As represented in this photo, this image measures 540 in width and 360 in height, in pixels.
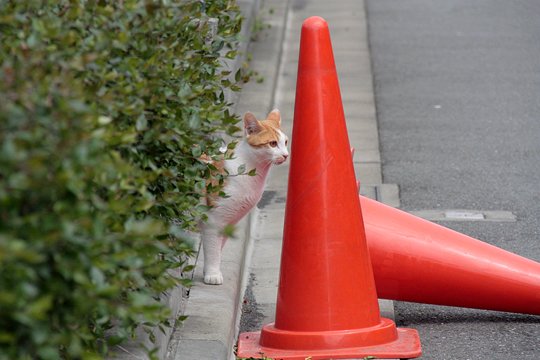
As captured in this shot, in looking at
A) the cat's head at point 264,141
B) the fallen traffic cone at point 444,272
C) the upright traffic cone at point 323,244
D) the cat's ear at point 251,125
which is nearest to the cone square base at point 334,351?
the upright traffic cone at point 323,244

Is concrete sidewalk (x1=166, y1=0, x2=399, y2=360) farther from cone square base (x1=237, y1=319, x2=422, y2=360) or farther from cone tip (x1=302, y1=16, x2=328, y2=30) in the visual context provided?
cone tip (x1=302, y1=16, x2=328, y2=30)

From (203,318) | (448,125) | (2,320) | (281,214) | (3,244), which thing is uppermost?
(3,244)

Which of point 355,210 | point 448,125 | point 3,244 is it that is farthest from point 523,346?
point 448,125

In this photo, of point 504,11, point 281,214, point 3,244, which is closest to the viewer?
point 3,244

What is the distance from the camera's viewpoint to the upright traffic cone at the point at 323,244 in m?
4.16

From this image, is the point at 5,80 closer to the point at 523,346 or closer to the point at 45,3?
the point at 45,3

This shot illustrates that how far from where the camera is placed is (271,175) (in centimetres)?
714

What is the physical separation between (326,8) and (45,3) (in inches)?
387

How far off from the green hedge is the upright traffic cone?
44 cm

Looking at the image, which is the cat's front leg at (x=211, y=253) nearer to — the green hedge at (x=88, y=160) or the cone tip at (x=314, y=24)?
the green hedge at (x=88, y=160)

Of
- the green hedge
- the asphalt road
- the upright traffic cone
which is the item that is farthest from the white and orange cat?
the asphalt road

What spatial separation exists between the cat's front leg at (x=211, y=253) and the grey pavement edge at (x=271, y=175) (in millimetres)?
46

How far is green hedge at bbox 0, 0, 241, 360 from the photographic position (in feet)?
7.29

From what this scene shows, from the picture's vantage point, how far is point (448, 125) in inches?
327
